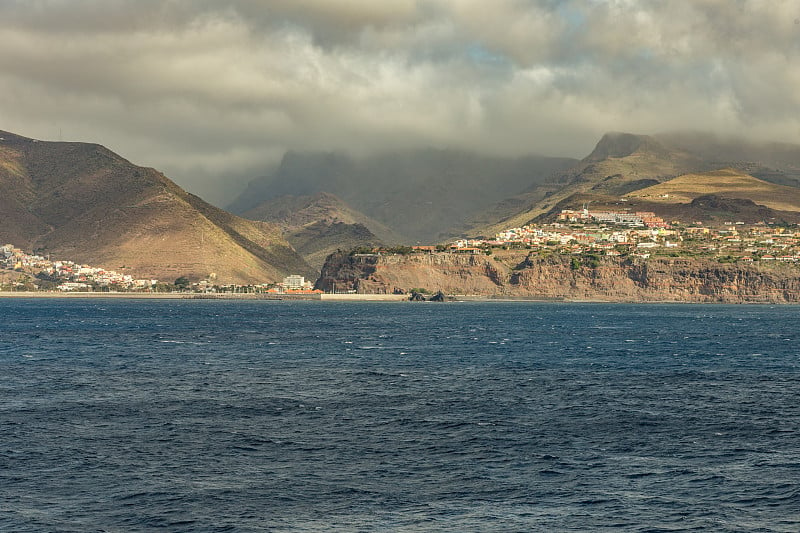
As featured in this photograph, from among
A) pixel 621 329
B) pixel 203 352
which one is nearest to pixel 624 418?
pixel 203 352

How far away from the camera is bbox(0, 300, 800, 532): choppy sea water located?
41000 millimetres

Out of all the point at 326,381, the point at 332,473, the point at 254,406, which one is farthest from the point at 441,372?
the point at 332,473

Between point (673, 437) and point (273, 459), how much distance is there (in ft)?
83.1

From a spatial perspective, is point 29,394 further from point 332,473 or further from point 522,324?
point 522,324

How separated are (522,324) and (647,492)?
14880 centimetres

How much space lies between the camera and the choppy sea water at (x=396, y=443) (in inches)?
1614

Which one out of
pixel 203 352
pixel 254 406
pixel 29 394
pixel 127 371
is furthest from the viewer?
pixel 203 352

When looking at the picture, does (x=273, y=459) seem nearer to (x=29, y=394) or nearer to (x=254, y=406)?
(x=254, y=406)

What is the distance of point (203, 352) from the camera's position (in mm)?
114875

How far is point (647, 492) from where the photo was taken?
4459cm

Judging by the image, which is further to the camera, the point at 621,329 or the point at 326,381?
the point at 621,329

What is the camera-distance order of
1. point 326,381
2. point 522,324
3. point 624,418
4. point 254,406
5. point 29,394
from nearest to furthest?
1. point 624,418
2. point 254,406
3. point 29,394
4. point 326,381
5. point 522,324

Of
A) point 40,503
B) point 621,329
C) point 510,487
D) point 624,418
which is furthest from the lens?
point 621,329

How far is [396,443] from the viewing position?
5519 centimetres
